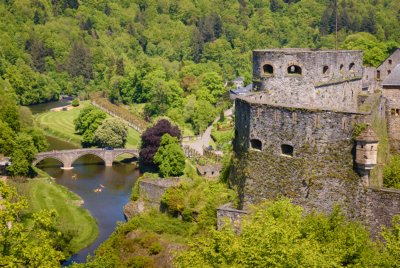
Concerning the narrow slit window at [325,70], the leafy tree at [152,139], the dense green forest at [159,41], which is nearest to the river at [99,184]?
the leafy tree at [152,139]

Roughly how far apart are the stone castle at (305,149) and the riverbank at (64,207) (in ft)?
71.5

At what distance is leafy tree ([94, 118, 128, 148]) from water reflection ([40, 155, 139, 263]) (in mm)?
2652

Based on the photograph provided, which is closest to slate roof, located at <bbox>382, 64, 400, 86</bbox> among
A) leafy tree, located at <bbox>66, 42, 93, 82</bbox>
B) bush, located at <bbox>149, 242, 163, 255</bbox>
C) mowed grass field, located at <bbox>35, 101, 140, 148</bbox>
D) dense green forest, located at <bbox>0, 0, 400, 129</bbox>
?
bush, located at <bbox>149, 242, 163, 255</bbox>

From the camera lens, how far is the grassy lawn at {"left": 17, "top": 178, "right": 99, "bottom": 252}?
5141 centimetres

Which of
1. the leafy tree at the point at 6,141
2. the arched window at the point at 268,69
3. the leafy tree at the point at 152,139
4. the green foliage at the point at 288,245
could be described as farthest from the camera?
the leafy tree at the point at 152,139

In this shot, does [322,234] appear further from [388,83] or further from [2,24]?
[2,24]

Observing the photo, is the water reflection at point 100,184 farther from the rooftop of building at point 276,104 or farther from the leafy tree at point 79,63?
the leafy tree at point 79,63

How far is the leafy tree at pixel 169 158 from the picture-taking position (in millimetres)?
67250

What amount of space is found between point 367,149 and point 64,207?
1490 inches

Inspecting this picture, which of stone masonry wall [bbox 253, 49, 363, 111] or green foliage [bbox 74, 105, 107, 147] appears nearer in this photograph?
stone masonry wall [bbox 253, 49, 363, 111]

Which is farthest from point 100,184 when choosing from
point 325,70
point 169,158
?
point 325,70

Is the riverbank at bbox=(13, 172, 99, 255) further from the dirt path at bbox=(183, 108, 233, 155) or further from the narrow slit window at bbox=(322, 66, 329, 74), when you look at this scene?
the narrow slit window at bbox=(322, 66, 329, 74)

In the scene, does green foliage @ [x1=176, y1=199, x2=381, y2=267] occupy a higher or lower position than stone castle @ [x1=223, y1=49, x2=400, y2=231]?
lower

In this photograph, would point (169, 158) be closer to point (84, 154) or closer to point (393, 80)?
point (84, 154)
